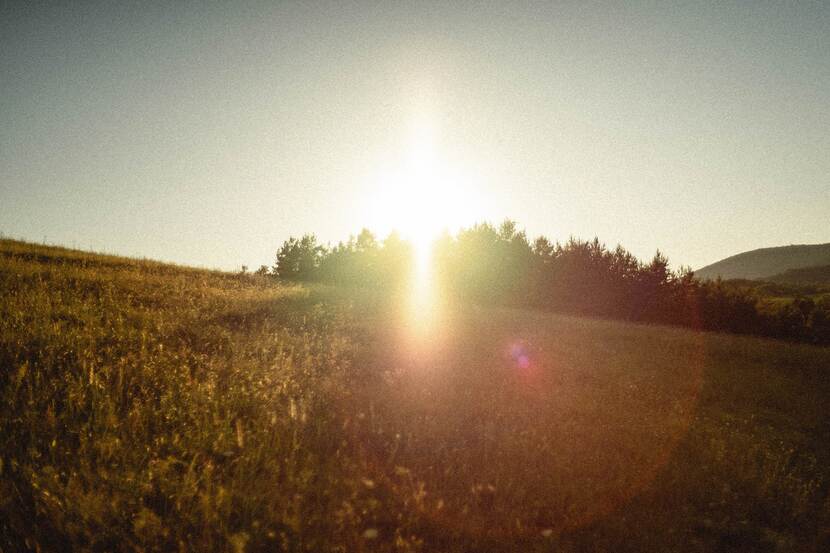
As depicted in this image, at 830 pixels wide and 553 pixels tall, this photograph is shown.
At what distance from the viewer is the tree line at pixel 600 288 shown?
23.0 meters

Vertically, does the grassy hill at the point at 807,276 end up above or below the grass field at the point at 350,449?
above

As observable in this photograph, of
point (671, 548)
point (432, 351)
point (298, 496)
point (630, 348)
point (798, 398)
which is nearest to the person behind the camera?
point (298, 496)

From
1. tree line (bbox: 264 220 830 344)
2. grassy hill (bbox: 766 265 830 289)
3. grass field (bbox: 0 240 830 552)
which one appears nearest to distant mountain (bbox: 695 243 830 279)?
grassy hill (bbox: 766 265 830 289)

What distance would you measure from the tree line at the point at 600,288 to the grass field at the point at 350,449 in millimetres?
17551

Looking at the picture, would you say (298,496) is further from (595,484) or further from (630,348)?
(630,348)

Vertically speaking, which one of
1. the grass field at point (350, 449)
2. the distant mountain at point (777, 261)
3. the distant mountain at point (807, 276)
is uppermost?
the distant mountain at point (777, 261)

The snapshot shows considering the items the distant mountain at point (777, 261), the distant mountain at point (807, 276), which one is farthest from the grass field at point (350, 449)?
the distant mountain at point (777, 261)

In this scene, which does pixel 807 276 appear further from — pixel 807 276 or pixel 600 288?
pixel 600 288

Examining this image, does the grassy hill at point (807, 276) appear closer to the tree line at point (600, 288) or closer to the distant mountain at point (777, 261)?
the distant mountain at point (777, 261)

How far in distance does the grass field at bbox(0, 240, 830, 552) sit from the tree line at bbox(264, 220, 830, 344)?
1755 cm

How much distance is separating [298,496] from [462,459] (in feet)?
5.95

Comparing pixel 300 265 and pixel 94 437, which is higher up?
pixel 300 265

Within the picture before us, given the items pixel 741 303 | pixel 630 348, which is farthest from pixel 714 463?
pixel 741 303

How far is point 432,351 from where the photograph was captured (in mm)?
8867
